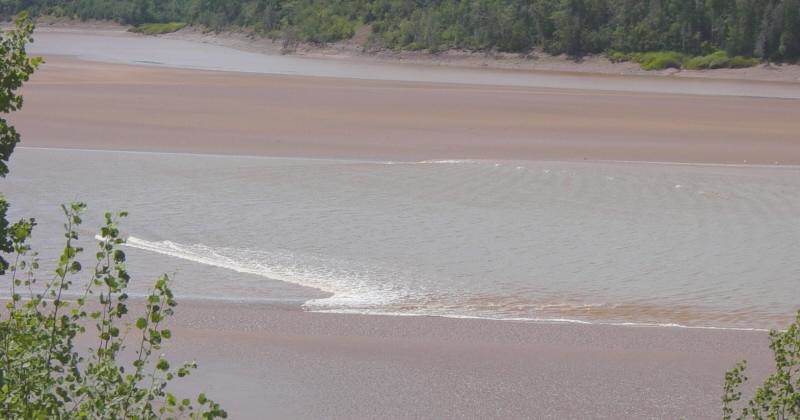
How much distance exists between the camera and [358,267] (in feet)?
34.6

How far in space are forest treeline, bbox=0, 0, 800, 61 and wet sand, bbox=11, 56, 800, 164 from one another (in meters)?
21.1

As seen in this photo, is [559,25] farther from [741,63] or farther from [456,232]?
[456,232]

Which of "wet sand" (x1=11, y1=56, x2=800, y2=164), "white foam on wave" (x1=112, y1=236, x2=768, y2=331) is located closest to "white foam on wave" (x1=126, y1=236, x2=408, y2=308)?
"white foam on wave" (x1=112, y1=236, x2=768, y2=331)

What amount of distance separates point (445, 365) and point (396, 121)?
18.0 meters

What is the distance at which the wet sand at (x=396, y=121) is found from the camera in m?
20.4

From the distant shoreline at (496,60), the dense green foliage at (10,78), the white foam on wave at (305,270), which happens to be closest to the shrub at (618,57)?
the distant shoreline at (496,60)

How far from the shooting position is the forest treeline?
54.5 meters

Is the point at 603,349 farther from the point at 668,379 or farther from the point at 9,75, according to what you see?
the point at 9,75

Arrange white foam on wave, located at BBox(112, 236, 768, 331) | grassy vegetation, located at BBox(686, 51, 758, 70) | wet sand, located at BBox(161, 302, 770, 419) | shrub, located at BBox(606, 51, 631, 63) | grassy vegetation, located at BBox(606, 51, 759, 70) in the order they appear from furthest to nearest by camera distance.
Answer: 1. shrub, located at BBox(606, 51, 631, 63)
2. grassy vegetation, located at BBox(606, 51, 759, 70)
3. grassy vegetation, located at BBox(686, 51, 758, 70)
4. white foam on wave, located at BBox(112, 236, 768, 331)
5. wet sand, located at BBox(161, 302, 770, 419)

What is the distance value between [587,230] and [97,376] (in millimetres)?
9690

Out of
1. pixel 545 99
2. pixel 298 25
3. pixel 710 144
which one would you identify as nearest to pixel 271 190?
pixel 710 144

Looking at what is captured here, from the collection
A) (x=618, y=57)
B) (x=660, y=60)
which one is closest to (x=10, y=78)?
(x=660, y=60)

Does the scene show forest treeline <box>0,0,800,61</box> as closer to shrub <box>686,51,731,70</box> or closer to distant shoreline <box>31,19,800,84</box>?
distant shoreline <box>31,19,800,84</box>

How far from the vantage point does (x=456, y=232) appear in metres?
12.4
